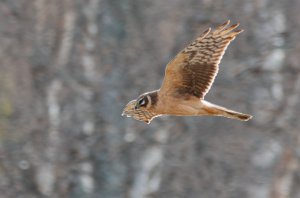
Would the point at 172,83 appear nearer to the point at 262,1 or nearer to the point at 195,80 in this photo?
the point at 195,80

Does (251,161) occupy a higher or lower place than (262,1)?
lower

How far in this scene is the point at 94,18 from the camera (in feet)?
52.7

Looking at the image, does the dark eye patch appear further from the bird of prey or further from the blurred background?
the blurred background

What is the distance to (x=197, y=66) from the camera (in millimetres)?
8828

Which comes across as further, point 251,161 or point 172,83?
point 251,161

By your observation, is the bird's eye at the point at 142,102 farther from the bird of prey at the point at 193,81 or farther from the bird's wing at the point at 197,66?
the bird's wing at the point at 197,66

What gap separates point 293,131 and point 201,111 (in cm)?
655

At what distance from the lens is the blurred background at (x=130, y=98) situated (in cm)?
1514

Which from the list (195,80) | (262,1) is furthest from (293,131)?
(195,80)

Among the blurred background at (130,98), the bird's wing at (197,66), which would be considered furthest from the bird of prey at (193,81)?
the blurred background at (130,98)

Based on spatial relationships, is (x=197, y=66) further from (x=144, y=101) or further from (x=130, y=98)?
(x=130, y=98)

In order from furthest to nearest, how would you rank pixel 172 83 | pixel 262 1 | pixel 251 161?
pixel 262 1 < pixel 251 161 < pixel 172 83

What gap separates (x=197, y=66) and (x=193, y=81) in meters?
0.18

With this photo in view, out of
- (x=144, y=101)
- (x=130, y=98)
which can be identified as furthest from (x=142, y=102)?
(x=130, y=98)
